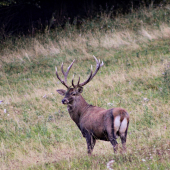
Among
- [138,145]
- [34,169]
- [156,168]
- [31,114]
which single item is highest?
[156,168]

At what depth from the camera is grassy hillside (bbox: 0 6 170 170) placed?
175 inches

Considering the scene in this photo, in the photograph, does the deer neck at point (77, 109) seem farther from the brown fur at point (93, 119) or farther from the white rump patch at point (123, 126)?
the white rump patch at point (123, 126)

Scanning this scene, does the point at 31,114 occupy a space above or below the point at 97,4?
below

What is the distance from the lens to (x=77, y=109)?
5398 mm

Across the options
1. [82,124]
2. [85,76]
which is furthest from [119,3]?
[82,124]

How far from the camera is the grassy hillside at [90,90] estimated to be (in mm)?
4453

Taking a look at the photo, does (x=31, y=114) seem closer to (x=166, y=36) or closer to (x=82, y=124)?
(x=82, y=124)

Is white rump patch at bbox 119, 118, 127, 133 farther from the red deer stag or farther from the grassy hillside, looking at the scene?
the grassy hillside

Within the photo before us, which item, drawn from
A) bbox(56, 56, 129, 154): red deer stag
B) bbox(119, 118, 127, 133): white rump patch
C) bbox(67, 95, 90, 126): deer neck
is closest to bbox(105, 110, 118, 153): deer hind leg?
bbox(56, 56, 129, 154): red deer stag

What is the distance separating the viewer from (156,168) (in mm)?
3398

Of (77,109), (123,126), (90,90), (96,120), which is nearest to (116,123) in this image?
(123,126)

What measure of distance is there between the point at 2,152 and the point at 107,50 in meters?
7.02

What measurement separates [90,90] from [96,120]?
10.6 feet

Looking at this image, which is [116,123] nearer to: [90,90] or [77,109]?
[77,109]
